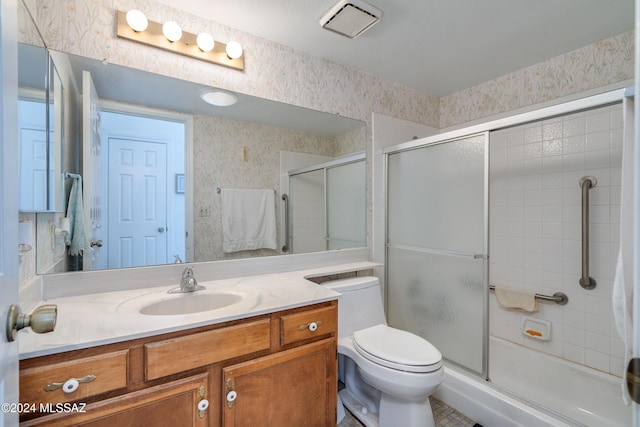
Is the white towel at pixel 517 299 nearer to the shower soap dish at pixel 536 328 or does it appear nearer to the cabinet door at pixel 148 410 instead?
the shower soap dish at pixel 536 328

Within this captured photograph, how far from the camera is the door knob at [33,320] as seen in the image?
1.71ft

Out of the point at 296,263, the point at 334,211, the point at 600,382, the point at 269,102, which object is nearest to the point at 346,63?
the point at 269,102

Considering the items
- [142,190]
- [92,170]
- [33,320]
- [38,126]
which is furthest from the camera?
[142,190]

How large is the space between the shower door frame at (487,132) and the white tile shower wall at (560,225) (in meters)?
0.33

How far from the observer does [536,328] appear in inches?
81.2

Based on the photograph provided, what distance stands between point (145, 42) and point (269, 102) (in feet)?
2.26

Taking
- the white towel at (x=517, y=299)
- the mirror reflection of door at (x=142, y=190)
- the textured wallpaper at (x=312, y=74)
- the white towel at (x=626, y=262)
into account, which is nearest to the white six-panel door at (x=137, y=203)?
the mirror reflection of door at (x=142, y=190)

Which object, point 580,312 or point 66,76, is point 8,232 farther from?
point 580,312

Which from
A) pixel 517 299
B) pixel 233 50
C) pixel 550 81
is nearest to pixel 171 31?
pixel 233 50

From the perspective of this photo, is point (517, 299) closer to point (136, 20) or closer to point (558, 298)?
point (558, 298)

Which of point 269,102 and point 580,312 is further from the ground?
point 269,102

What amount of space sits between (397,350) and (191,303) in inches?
41.0

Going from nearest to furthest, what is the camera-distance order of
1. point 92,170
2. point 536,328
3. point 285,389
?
point 285,389 → point 92,170 → point 536,328

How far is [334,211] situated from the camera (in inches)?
85.4
